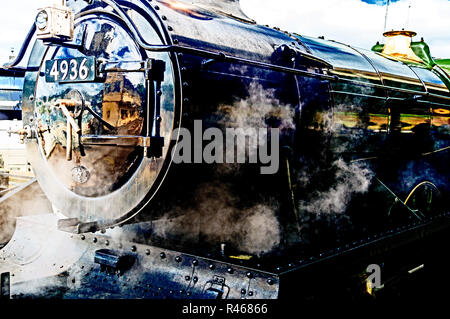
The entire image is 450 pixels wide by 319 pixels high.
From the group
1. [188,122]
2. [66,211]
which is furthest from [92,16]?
[66,211]

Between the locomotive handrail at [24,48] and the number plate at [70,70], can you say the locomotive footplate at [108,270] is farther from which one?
the locomotive handrail at [24,48]

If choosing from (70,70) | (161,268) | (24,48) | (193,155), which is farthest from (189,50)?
(24,48)

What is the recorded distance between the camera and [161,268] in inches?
107

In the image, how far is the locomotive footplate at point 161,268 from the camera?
7.74 ft

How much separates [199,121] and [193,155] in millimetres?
204

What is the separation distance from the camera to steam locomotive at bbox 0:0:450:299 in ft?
8.07

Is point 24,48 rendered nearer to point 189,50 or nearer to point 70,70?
point 70,70

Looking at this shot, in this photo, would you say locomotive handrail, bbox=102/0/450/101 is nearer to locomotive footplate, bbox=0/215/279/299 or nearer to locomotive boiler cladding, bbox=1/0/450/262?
locomotive boiler cladding, bbox=1/0/450/262

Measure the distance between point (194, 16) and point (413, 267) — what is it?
285 centimetres

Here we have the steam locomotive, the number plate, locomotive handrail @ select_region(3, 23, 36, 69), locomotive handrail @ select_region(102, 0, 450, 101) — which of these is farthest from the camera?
locomotive handrail @ select_region(3, 23, 36, 69)

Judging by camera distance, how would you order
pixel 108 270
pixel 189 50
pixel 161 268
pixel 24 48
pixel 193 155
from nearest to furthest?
1. pixel 189 50
2. pixel 193 155
3. pixel 161 268
4. pixel 108 270
5. pixel 24 48

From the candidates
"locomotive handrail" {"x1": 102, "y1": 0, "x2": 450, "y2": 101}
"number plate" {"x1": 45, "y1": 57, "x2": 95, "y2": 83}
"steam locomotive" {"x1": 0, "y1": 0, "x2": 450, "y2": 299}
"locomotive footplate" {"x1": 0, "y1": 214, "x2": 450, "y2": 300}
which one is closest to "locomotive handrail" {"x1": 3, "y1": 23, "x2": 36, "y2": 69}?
"steam locomotive" {"x1": 0, "y1": 0, "x2": 450, "y2": 299}

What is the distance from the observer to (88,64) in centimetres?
263

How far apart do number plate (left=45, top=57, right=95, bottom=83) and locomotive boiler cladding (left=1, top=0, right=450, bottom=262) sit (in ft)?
0.03
